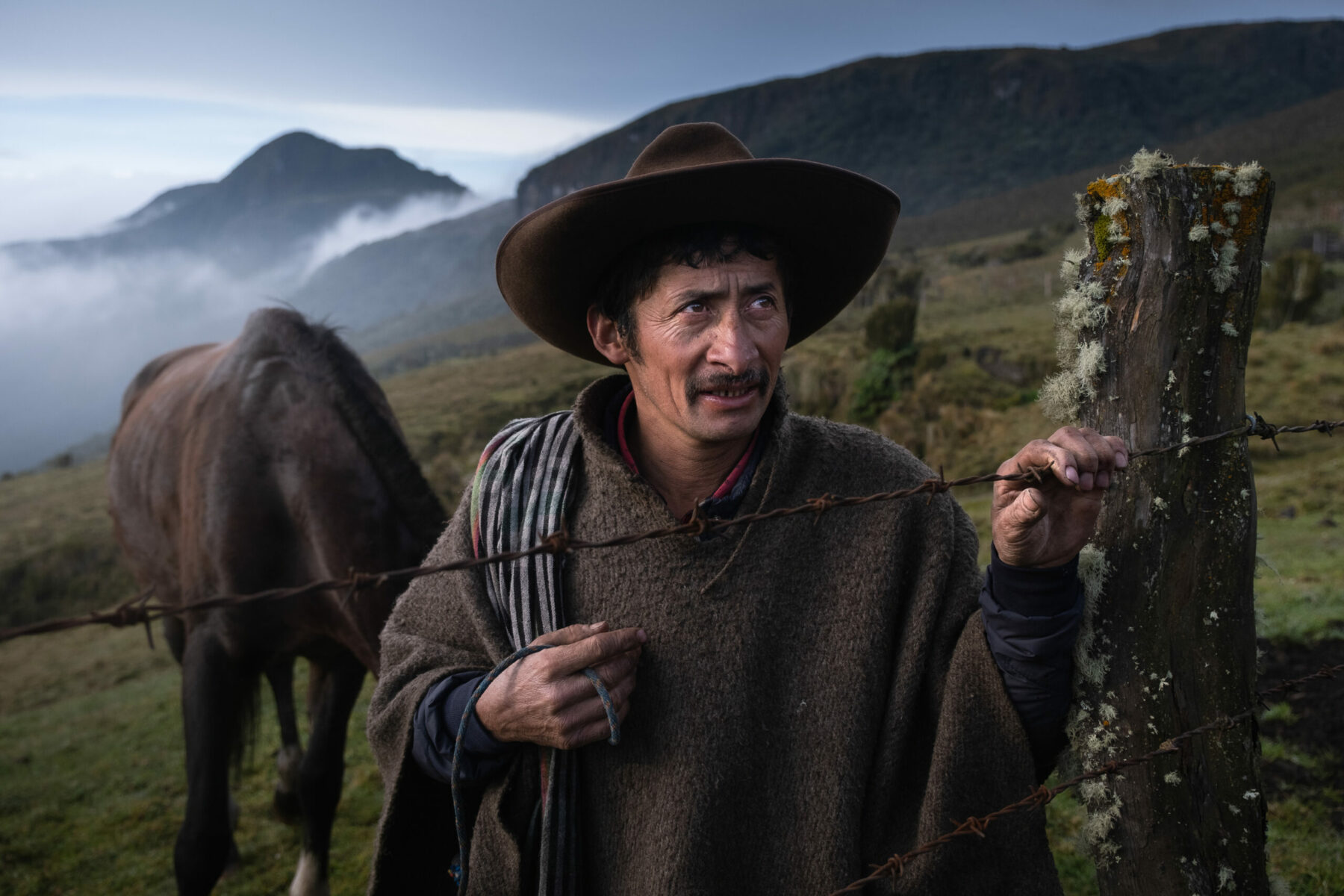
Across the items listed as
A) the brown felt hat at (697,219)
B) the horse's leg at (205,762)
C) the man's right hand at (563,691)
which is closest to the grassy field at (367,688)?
the horse's leg at (205,762)

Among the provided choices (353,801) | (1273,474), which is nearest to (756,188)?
(353,801)

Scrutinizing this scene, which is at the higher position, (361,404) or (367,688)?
(361,404)

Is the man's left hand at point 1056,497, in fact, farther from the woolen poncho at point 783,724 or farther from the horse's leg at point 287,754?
the horse's leg at point 287,754

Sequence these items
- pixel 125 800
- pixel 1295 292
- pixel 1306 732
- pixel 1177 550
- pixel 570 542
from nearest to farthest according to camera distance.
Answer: pixel 570 542 < pixel 1177 550 < pixel 1306 732 < pixel 125 800 < pixel 1295 292

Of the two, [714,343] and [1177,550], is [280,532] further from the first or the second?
[1177,550]

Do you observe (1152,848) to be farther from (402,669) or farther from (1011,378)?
(1011,378)

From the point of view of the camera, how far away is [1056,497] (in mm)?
1411

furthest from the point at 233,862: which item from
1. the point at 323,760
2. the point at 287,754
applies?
the point at 323,760

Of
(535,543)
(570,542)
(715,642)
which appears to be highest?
(570,542)

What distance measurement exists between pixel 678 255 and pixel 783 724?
1096 millimetres

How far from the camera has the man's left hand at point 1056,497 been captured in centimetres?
135

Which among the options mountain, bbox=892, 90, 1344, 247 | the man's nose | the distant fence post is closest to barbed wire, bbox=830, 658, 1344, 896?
the distant fence post

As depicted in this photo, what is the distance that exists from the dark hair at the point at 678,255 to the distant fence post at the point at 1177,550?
70 centimetres

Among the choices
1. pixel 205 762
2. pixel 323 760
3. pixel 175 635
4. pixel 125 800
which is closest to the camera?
pixel 205 762
